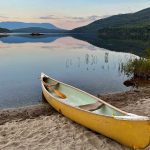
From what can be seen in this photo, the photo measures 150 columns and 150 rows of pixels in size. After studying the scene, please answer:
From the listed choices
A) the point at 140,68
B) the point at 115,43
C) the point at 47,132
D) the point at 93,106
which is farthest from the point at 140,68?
the point at 115,43

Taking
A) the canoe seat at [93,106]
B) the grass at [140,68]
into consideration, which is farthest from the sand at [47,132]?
the grass at [140,68]

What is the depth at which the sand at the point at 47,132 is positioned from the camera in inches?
409

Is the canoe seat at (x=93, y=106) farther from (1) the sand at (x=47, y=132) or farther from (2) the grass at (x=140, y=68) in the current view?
(2) the grass at (x=140, y=68)

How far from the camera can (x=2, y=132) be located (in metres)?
11.8

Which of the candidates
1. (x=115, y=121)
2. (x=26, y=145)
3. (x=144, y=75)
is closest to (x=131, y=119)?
(x=115, y=121)

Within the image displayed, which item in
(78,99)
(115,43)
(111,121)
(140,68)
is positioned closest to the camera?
(111,121)

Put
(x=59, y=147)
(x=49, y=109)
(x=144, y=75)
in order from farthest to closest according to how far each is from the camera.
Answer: (x=144, y=75) → (x=49, y=109) → (x=59, y=147)

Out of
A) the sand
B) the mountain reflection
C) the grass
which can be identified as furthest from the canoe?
the mountain reflection

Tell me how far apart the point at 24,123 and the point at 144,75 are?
14.2 m

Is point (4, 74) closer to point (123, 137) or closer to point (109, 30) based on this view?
point (123, 137)

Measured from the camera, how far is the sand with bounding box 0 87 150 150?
34.1ft

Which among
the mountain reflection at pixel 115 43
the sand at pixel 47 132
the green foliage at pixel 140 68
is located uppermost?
the green foliage at pixel 140 68

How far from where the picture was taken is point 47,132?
456 inches

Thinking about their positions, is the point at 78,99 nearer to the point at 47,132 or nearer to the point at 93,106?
the point at 93,106
